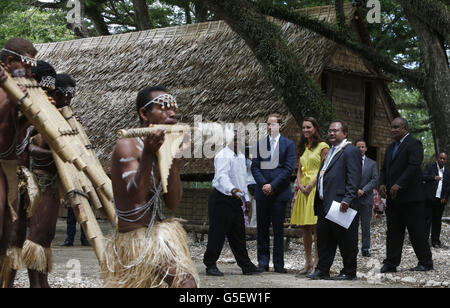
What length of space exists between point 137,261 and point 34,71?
2.82 metres

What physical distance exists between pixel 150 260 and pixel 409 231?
621cm

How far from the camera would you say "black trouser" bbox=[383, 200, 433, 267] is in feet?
32.6

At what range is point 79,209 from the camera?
6.26 meters

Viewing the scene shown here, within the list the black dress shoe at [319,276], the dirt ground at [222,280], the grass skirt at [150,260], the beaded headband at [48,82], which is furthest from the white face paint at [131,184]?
the black dress shoe at [319,276]

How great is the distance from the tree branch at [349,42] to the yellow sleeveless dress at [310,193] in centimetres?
407

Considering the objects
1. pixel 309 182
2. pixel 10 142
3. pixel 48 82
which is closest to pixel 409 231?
pixel 309 182

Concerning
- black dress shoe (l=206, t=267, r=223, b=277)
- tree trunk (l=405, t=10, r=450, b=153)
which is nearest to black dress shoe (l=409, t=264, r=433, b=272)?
black dress shoe (l=206, t=267, r=223, b=277)

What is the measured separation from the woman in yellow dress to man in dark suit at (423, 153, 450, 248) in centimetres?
458

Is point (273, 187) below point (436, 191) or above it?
above

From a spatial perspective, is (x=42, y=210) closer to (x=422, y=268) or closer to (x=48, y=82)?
(x=48, y=82)

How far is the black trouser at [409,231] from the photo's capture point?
994 centimetres

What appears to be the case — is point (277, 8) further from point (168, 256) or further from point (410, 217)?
point (168, 256)

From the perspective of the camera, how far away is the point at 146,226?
4.82 metres

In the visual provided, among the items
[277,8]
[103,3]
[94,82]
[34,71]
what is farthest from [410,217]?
[103,3]
